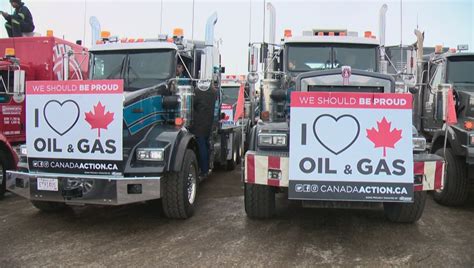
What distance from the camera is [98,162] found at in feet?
16.5

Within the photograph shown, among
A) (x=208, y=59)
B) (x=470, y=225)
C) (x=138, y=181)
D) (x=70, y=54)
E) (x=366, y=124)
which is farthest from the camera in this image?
(x=70, y=54)

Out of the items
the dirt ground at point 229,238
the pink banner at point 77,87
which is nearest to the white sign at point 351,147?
the dirt ground at point 229,238

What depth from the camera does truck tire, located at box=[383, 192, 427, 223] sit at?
5.16 meters

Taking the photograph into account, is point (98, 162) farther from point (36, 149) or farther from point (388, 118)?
point (388, 118)

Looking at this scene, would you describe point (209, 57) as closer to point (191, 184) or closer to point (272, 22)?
point (272, 22)

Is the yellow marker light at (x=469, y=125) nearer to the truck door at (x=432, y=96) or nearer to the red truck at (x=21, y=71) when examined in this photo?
the truck door at (x=432, y=96)

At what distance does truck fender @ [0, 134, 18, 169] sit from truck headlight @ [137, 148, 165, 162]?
338cm

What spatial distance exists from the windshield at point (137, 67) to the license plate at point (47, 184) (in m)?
1.96

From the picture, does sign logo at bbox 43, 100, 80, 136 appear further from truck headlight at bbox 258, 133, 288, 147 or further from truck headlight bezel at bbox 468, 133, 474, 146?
truck headlight bezel at bbox 468, 133, 474, 146

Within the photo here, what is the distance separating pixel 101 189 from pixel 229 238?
153 cm

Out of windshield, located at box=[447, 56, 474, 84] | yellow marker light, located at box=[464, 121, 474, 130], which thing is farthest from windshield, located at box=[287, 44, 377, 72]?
yellow marker light, located at box=[464, 121, 474, 130]

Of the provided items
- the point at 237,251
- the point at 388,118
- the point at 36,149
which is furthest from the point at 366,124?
the point at 36,149

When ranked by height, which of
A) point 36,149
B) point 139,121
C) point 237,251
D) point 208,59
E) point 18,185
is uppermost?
point 208,59

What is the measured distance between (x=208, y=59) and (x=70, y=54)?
2342mm
